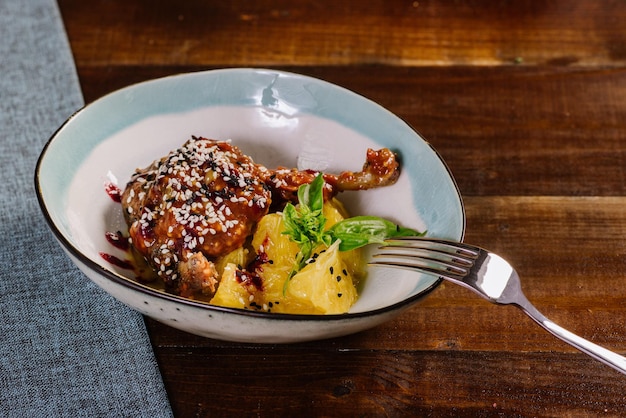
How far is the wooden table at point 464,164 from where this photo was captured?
6.37ft

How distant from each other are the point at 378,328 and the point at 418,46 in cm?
141

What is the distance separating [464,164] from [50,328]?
4.55ft

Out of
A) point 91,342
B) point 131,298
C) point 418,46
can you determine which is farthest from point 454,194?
point 418,46

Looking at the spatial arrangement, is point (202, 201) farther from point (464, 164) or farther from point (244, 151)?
point (464, 164)

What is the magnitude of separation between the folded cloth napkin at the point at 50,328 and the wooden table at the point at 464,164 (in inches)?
3.2

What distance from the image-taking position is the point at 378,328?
2090 millimetres

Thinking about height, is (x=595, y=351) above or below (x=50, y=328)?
above

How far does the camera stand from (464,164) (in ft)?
8.61

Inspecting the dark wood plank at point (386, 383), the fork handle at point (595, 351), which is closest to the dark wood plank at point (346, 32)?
the dark wood plank at point (386, 383)

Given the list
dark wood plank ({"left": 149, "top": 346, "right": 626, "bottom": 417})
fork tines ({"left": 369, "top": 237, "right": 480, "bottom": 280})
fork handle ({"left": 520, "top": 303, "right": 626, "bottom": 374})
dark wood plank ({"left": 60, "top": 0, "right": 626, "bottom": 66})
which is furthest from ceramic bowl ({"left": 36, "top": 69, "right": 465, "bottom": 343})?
dark wood plank ({"left": 60, "top": 0, "right": 626, "bottom": 66})

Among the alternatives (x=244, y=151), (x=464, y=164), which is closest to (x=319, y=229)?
(x=244, y=151)

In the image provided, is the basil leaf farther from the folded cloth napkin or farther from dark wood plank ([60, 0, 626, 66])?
dark wood plank ([60, 0, 626, 66])

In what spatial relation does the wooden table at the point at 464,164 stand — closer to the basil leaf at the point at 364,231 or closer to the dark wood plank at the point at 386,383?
the dark wood plank at the point at 386,383

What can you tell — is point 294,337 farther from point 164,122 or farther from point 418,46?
point 418,46
